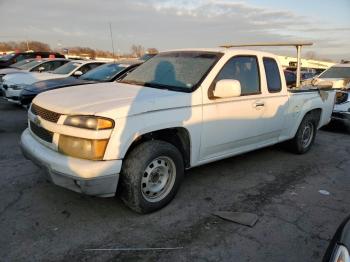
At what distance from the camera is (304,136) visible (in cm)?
661

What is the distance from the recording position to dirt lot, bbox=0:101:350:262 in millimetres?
3242

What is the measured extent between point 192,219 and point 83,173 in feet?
4.23

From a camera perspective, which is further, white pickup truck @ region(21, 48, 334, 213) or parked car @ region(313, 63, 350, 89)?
parked car @ region(313, 63, 350, 89)

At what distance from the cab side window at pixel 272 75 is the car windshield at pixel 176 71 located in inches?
41.5

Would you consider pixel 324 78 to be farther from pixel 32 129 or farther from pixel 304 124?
pixel 32 129

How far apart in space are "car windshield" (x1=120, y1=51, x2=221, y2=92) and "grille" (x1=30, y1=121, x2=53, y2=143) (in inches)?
56.3

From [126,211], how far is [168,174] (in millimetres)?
623

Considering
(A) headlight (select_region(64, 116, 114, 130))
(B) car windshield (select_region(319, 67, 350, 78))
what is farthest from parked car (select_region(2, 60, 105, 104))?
(B) car windshield (select_region(319, 67, 350, 78))

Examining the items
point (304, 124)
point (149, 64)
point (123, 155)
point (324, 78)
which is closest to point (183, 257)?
point (123, 155)

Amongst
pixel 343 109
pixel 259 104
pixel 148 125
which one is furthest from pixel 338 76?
pixel 148 125

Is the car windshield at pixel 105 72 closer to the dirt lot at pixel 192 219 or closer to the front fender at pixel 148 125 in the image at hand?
the dirt lot at pixel 192 219

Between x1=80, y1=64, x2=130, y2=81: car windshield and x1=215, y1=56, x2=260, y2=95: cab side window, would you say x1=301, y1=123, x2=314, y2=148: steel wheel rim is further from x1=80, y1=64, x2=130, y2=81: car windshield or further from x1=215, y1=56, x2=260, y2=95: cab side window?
x1=80, y1=64, x2=130, y2=81: car windshield

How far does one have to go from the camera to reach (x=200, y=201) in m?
4.34

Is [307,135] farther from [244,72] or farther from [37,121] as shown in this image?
[37,121]
